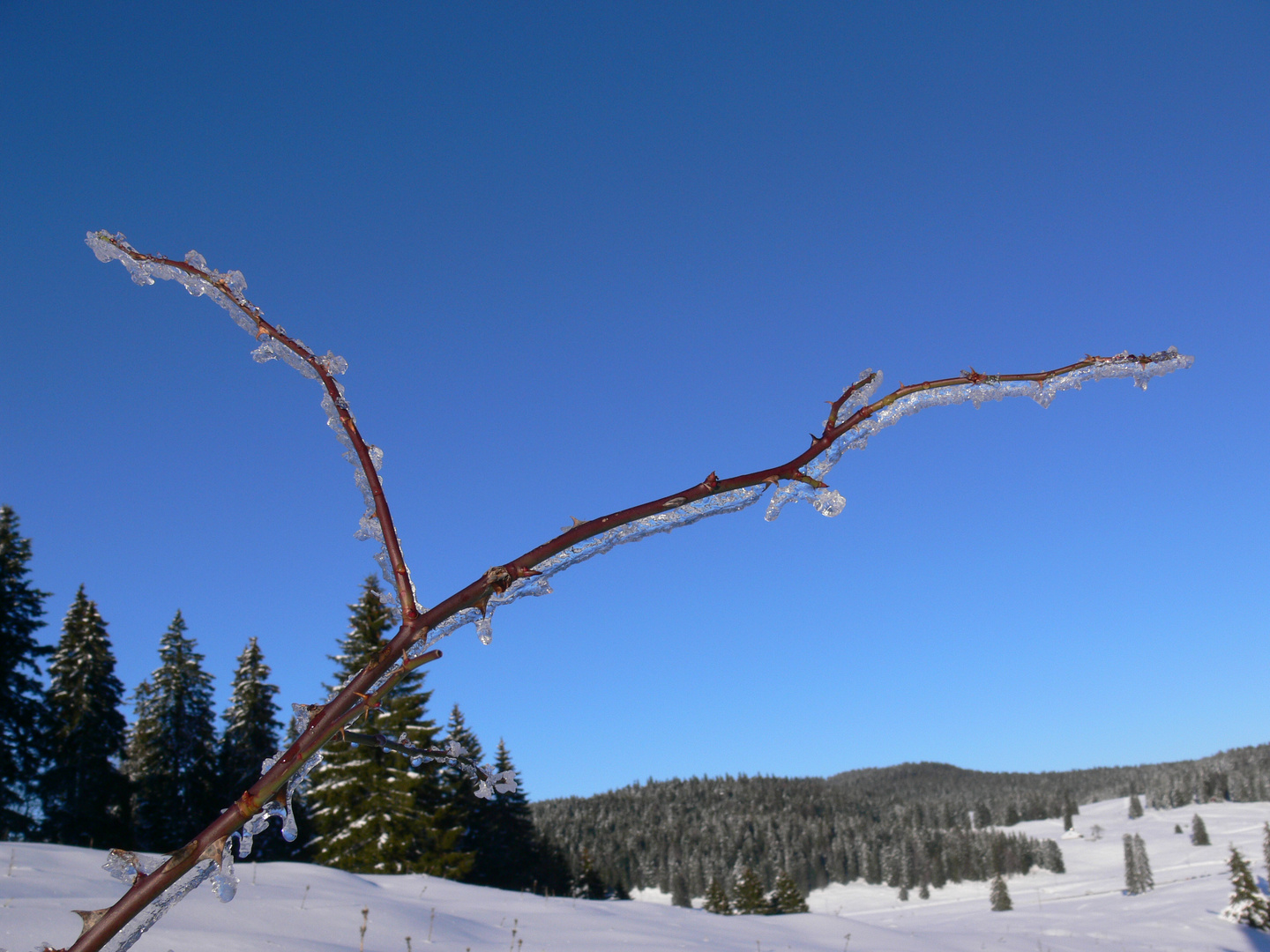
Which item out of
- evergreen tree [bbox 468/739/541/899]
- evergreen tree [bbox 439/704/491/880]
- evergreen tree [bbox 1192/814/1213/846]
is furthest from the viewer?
evergreen tree [bbox 1192/814/1213/846]

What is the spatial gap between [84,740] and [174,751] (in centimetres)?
585

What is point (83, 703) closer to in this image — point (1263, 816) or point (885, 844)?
point (885, 844)

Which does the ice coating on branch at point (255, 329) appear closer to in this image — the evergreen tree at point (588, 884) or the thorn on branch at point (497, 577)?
the thorn on branch at point (497, 577)

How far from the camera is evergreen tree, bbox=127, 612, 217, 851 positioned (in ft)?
85.9

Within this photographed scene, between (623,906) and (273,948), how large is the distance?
18.1ft

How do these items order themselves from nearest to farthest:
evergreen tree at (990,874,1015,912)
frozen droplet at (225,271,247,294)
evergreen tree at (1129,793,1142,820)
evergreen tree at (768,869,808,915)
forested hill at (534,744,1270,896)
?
frozen droplet at (225,271,247,294) < evergreen tree at (768,869,808,915) < evergreen tree at (990,874,1015,912) < forested hill at (534,744,1270,896) < evergreen tree at (1129,793,1142,820)

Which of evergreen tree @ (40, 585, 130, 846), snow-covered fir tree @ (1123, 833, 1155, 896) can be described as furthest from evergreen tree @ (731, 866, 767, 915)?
snow-covered fir tree @ (1123, 833, 1155, 896)

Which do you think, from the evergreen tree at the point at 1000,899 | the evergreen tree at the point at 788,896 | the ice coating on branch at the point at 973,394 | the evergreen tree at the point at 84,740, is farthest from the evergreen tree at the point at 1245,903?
the ice coating on branch at the point at 973,394

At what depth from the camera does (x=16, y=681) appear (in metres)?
19.0

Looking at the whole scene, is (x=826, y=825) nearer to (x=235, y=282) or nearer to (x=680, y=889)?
(x=680, y=889)

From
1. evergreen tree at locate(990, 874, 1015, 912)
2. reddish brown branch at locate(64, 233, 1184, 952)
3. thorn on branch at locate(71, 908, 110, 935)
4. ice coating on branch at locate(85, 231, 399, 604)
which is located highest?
ice coating on branch at locate(85, 231, 399, 604)

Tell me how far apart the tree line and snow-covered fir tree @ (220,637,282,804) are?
6 cm

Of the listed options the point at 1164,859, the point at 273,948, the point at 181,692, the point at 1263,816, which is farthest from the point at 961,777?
the point at 273,948

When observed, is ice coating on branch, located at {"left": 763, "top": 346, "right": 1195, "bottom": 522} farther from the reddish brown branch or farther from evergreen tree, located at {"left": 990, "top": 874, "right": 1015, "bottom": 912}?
evergreen tree, located at {"left": 990, "top": 874, "right": 1015, "bottom": 912}
